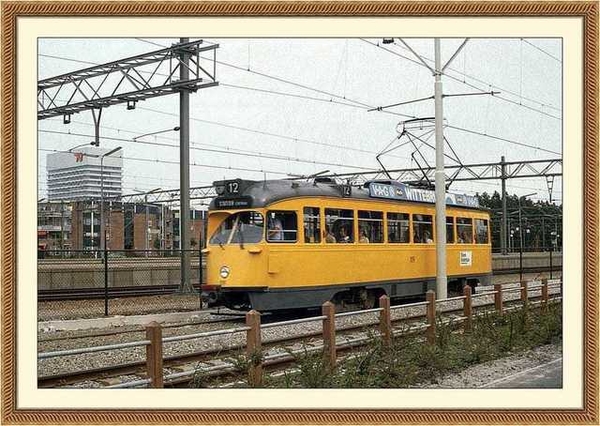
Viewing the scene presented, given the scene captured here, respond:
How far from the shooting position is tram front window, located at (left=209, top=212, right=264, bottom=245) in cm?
1521

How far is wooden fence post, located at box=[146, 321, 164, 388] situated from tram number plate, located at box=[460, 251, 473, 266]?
14.9 metres

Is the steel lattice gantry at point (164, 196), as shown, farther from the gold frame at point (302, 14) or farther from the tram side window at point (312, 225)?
the gold frame at point (302, 14)

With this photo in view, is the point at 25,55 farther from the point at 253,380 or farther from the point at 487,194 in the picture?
the point at 487,194

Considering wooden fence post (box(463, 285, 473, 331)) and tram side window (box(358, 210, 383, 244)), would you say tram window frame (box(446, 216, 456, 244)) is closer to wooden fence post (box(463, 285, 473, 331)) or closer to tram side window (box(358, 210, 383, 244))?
tram side window (box(358, 210, 383, 244))

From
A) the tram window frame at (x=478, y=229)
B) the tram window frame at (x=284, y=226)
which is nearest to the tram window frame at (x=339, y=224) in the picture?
the tram window frame at (x=284, y=226)

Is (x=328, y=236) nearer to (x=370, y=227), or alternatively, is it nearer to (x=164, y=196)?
(x=370, y=227)

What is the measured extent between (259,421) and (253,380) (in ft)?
6.47

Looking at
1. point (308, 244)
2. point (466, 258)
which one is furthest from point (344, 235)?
point (466, 258)

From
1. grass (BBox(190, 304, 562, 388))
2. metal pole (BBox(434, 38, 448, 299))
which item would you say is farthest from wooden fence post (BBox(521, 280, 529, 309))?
metal pole (BBox(434, 38, 448, 299))

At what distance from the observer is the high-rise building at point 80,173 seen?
13.5 meters

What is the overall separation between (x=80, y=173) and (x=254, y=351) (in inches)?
393

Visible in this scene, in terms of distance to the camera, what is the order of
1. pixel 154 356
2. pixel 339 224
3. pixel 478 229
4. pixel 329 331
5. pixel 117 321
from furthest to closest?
pixel 478 229 < pixel 117 321 < pixel 339 224 < pixel 329 331 < pixel 154 356

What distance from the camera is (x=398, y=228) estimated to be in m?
18.3

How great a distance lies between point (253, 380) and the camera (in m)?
8.42
